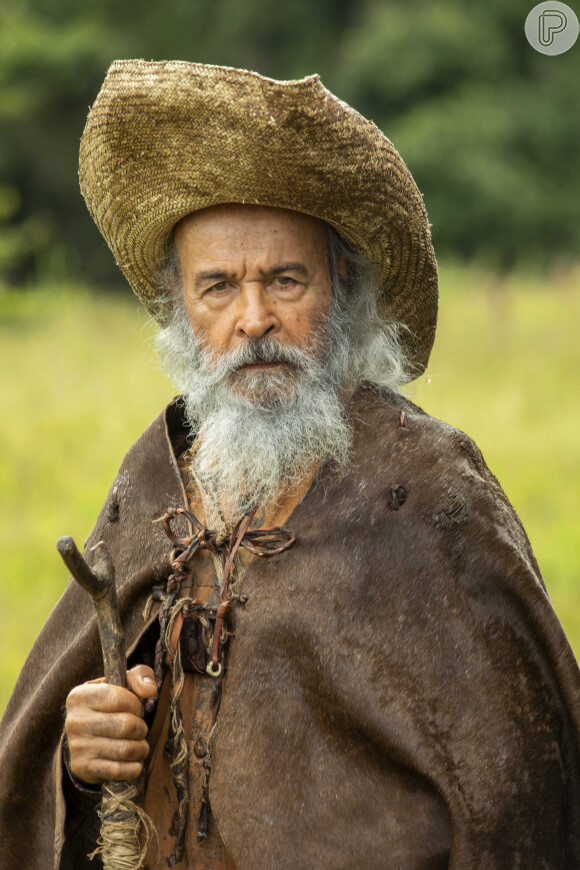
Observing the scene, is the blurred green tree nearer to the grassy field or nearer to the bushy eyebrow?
the grassy field

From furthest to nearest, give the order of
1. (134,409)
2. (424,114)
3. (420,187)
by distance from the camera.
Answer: (424,114) < (420,187) < (134,409)

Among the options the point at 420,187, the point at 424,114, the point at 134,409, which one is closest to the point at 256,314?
the point at 134,409

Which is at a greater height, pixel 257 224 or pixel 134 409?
pixel 134 409

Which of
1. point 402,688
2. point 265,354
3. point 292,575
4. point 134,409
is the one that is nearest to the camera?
point 402,688

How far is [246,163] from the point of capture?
9.41 ft

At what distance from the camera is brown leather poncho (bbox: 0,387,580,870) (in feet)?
8.59

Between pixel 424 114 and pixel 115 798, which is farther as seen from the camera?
pixel 424 114

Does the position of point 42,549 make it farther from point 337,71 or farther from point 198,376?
point 337,71

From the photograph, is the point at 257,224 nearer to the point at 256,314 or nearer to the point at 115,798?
the point at 256,314

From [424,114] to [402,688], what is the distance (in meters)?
18.1

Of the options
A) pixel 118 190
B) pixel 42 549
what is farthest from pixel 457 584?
pixel 42 549

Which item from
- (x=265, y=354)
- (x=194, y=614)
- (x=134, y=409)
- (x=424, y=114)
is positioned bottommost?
(x=194, y=614)

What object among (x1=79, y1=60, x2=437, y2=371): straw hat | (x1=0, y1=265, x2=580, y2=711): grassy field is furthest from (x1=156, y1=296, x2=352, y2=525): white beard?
(x1=0, y1=265, x2=580, y2=711): grassy field

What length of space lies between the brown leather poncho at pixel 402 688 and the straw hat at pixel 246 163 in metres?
0.56
